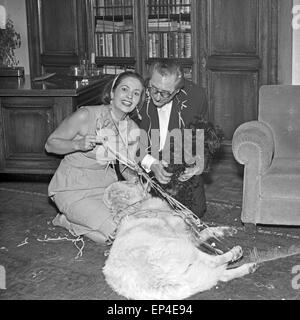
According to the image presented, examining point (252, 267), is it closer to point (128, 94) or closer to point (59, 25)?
point (128, 94)

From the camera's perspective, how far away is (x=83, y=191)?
11.6ft

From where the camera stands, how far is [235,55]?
5102mm

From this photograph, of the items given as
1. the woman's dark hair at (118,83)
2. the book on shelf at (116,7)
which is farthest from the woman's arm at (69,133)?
the book on shelf at (116,7)

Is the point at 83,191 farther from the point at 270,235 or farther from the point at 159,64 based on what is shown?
the point at 270,235

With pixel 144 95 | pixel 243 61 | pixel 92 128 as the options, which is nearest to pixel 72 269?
pixel 92 128

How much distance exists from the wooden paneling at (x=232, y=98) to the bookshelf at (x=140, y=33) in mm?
302

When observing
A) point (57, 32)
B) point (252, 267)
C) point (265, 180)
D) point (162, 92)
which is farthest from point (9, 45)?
point (252, 267)

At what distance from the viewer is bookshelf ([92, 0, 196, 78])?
5391 millimetres

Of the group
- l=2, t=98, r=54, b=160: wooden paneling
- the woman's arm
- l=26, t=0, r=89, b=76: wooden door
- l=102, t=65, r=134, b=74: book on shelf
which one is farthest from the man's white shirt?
l=26, t=0, r=89, b=76: wooden door

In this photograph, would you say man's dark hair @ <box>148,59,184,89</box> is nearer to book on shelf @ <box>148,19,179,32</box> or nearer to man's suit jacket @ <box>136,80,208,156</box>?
man's suit jacket @ <box>136,80,208,156</box>

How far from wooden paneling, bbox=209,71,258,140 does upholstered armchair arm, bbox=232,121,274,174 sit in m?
1.54

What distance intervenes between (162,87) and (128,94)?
Answer: 0.19 metres

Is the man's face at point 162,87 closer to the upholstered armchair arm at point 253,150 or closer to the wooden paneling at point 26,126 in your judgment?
the upholstered armchair arm at point 253,150
